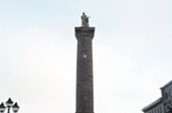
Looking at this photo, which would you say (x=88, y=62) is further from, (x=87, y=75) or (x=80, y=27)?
(x=80, y=27)

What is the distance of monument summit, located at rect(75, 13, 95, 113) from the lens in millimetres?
41000

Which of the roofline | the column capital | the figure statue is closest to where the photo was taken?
the column capital

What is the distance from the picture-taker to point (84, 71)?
42.5m

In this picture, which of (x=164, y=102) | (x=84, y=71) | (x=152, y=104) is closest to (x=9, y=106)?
(x=84, y=71)

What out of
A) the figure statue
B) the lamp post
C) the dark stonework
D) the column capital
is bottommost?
the lamp post

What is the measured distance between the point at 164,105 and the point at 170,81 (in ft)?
18.7

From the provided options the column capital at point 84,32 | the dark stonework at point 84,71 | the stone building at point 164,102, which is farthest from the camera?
the stone building at point 164,102

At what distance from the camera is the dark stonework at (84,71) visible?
41.0m

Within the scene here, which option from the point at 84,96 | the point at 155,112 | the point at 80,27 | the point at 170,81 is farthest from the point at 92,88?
the point at 155,112

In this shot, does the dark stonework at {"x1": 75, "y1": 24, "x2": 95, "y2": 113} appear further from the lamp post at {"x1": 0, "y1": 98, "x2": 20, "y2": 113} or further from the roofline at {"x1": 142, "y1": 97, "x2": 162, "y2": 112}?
the roofline at {"x1": 142, "y1": 97, "x2": 162, "y2": 112}

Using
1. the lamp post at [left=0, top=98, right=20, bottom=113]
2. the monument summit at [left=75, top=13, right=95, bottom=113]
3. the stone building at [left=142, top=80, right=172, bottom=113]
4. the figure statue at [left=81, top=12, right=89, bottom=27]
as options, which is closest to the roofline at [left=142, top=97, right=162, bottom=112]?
the stone building at [left=142, top=80, right=172, bottom=113]

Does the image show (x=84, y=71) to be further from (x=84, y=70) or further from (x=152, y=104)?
(x=152, y=104)

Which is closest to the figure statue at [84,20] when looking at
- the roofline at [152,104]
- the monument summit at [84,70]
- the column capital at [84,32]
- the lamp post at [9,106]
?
the monument summit at [84,70]

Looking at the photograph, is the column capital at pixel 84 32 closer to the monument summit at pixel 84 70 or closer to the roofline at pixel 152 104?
the monument summit at pixel 84 70
